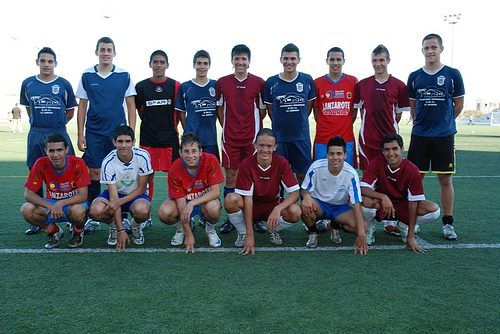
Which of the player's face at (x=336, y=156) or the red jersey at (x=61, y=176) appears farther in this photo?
the red jersey at (x=61, y=176)

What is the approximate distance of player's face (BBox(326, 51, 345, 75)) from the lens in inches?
191

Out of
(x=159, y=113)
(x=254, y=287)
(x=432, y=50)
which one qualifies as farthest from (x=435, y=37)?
(x=254, y=287)

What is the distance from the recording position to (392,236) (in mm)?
4555

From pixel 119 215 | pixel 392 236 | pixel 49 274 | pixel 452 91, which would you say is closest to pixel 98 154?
pixel 119 215

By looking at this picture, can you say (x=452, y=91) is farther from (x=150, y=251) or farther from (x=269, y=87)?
(x=150, y=251)

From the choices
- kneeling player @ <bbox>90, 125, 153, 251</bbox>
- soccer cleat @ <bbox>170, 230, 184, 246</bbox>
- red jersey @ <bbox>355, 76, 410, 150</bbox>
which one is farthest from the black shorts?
kneeling player @ <bbox>90, 125, 153, 251</bbox>

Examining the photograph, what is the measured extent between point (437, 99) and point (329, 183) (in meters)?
1.45

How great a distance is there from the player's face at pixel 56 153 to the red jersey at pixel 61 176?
0.11 meters

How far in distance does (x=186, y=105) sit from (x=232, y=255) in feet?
6.28

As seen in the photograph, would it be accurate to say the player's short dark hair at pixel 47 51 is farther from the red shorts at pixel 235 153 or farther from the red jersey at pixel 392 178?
the red jersey at pixel 392 178

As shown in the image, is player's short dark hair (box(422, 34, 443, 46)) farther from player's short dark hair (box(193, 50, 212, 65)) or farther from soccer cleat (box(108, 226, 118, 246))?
soccer cleat (box(108, 226, 118, 246))

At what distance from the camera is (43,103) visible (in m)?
4.68

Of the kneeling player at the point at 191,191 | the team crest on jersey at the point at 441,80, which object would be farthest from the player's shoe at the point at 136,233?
the team crest on jersey at the point at 441,80

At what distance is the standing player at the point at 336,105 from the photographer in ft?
16.0
